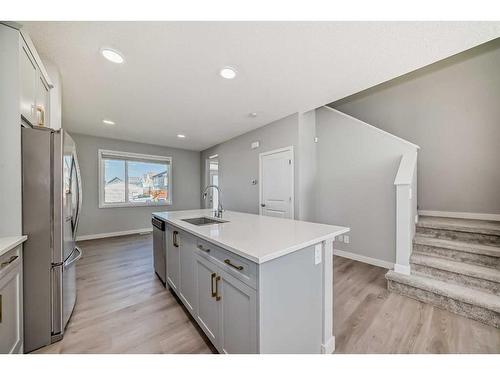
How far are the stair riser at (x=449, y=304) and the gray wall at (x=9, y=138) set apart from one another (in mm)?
3422

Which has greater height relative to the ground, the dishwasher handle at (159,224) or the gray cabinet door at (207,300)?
the dishwasher handle at (159,224)

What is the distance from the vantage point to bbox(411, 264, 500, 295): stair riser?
185 centimetres

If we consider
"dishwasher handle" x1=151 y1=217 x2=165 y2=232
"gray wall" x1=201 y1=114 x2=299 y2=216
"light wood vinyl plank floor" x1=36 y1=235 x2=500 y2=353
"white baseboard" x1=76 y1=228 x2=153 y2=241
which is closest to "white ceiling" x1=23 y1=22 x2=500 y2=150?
"gray wall" x1=201 y1=114 x2=299 y2=216

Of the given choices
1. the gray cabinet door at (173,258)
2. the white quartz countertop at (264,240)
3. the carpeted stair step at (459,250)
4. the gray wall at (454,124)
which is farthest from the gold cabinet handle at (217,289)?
the gray wall at (454,124)

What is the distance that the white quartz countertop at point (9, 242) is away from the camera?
107 cm

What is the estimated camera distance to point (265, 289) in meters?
1.00

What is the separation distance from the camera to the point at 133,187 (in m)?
5.21

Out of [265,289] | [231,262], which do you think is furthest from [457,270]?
[231,262]

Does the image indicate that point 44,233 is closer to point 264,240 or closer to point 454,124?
point 264,240

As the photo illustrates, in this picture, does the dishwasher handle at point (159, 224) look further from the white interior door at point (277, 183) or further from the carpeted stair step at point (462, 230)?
the carpeted stair step at point (462, 230)

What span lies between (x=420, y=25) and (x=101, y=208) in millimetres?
6163

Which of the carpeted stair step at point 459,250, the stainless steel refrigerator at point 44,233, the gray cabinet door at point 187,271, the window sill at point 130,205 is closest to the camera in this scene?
the stainless steel refrigerator at point 44,233

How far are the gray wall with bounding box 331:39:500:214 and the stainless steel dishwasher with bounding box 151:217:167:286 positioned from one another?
13.7 ft

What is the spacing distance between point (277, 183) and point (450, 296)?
254cm
